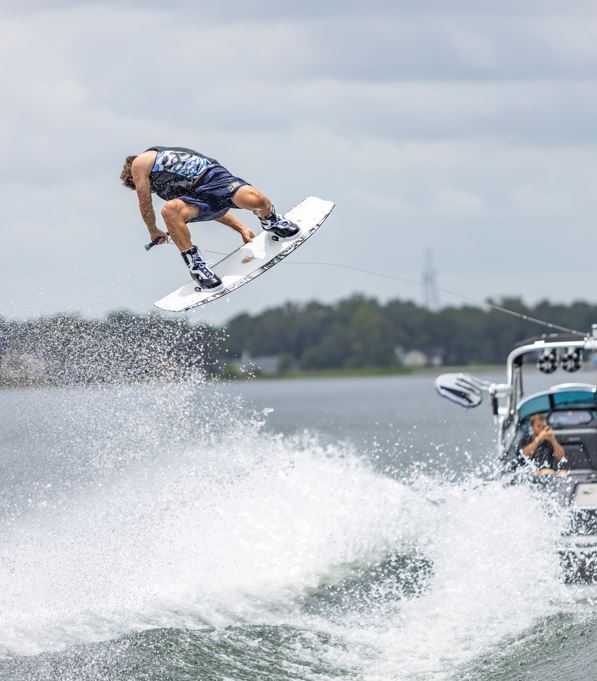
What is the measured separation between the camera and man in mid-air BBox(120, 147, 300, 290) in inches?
442

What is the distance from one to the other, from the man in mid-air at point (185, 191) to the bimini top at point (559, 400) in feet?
18.1

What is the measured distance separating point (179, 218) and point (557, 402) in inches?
249

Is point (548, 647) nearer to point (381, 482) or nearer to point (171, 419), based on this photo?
point (381, 482)

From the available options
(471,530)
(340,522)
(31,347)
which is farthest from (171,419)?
(471,530)

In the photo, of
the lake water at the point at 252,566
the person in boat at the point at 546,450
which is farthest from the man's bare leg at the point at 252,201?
the person in boat at the point at 546,450

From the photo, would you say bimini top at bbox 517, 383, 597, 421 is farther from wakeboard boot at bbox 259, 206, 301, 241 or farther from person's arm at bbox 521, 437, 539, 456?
wakeboard boot at bbox 259, 206, 301, 241

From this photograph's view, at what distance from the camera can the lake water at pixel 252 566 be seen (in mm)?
10219

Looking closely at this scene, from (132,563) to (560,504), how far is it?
4.28m

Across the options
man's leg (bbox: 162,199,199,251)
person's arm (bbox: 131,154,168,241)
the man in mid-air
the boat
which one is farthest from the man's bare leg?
the boat

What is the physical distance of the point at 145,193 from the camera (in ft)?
37.0

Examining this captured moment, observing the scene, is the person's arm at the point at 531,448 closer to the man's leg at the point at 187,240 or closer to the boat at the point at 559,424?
the boat at the point at 559,424

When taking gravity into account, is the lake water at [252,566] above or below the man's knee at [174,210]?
below

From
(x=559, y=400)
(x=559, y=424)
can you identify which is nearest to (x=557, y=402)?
(x=559, y=400)

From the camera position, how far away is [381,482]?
18938 mm
